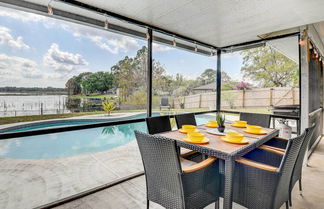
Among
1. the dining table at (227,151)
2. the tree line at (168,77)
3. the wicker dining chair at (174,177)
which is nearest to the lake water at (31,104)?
the tree line at (168,77)

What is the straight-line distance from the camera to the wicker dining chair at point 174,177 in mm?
1308

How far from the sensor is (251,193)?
147cm

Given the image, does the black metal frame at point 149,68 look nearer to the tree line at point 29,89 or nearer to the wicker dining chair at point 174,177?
the tree line at point 29,89

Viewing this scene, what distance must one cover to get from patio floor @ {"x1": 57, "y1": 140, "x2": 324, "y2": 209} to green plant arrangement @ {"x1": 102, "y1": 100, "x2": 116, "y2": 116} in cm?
129

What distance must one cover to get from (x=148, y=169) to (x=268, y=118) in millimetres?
2354

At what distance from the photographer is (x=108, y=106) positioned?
3.07 m

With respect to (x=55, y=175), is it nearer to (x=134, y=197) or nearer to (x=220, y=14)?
(x=134, y=197)

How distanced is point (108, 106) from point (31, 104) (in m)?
1.12

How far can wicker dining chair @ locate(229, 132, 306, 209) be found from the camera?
136cm

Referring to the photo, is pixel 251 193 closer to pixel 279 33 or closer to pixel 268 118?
pixel 268 118

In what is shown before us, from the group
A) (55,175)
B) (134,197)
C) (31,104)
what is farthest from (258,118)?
(31,104)

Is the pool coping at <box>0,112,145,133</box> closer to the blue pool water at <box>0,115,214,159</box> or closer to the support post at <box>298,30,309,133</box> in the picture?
the blue pool water at <box>0,115,214,159</box>

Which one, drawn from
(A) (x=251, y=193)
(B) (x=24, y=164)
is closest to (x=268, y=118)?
(A) (x=251, y=193)

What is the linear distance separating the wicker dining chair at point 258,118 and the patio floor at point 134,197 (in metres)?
0.99
